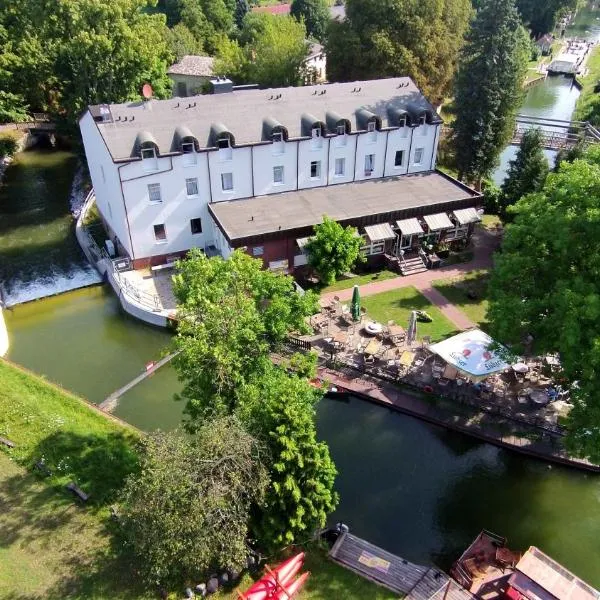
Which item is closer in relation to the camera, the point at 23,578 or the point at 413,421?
the point at 23,578

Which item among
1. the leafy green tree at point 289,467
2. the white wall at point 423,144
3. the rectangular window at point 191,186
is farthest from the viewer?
the white wall at point 423,144

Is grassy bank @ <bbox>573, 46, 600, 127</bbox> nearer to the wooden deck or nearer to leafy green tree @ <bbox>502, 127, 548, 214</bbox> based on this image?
leafy green tree @ <bbox>502, 127, 548, 214</bbox>

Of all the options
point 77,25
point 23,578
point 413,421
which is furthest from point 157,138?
point 23,578

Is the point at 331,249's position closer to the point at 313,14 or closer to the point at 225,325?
the point at 225,325

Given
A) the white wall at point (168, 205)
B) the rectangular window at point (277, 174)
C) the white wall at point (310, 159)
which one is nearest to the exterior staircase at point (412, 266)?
the white wall at point (310, 159)

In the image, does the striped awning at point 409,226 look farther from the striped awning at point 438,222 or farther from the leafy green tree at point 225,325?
the leafy green tree at point 225,325

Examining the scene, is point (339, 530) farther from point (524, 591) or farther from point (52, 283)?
point (52, 283)
